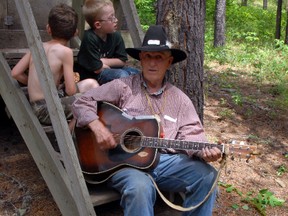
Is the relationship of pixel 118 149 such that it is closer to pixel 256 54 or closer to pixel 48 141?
pixel 48 141

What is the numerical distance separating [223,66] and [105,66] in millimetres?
7268

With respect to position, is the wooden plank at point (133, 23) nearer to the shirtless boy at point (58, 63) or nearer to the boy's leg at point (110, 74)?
the boy's leg at point (110, 74)

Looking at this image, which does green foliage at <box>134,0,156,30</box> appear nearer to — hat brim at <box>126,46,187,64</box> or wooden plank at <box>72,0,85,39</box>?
wooden plank at <box>72,0,85,39</box>

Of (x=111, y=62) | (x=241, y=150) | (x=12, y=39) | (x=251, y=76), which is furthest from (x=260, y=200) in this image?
(x=251, y=76)

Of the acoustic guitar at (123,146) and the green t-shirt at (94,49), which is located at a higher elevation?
the green t-shirt at (94,49)

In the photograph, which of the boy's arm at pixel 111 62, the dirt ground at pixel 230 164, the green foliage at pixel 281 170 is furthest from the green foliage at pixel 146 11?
the boy's arm at pixel 111 62

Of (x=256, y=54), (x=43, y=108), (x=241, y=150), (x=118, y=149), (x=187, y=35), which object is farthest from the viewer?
→ (x=256, y=54)

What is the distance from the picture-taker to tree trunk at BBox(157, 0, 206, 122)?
4145 millimetres

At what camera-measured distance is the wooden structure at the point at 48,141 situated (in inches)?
124

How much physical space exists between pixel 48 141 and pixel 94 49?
1.29 meters

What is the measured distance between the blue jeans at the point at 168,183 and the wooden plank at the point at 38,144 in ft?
1.55

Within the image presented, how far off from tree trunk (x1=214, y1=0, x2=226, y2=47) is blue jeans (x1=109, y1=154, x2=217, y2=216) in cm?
1095

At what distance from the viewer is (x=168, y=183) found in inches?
134

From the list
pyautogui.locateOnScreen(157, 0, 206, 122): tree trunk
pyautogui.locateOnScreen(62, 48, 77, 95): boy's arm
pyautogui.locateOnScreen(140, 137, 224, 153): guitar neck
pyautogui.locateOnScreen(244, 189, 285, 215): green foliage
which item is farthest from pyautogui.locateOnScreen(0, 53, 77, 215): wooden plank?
pyautogui.locateOnScreen(244, 189, 285, 215): green foliage
